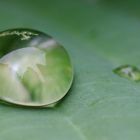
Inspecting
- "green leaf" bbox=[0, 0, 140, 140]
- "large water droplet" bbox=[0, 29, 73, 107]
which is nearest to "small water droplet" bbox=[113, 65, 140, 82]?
"green leaf" bbox=[0, 0, 140, 140]

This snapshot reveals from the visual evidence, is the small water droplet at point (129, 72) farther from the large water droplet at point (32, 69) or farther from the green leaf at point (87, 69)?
the large water droplet at point (32, 69)

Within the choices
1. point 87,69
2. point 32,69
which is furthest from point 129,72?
point 32,69

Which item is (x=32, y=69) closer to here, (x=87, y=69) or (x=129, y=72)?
(x=87, y=69)

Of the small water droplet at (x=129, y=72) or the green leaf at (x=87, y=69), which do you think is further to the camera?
the small water droplet at (x=129, y=72)

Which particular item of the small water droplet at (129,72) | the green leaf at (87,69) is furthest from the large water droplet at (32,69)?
the small water droplet at (129,72)

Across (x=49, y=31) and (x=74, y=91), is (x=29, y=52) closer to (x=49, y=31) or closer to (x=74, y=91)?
(x=74, y=91)

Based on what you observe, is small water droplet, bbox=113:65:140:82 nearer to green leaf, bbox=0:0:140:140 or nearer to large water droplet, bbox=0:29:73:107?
green leaf, bbox=0:0:140:140

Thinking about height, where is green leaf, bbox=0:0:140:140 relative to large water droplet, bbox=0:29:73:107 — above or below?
below
